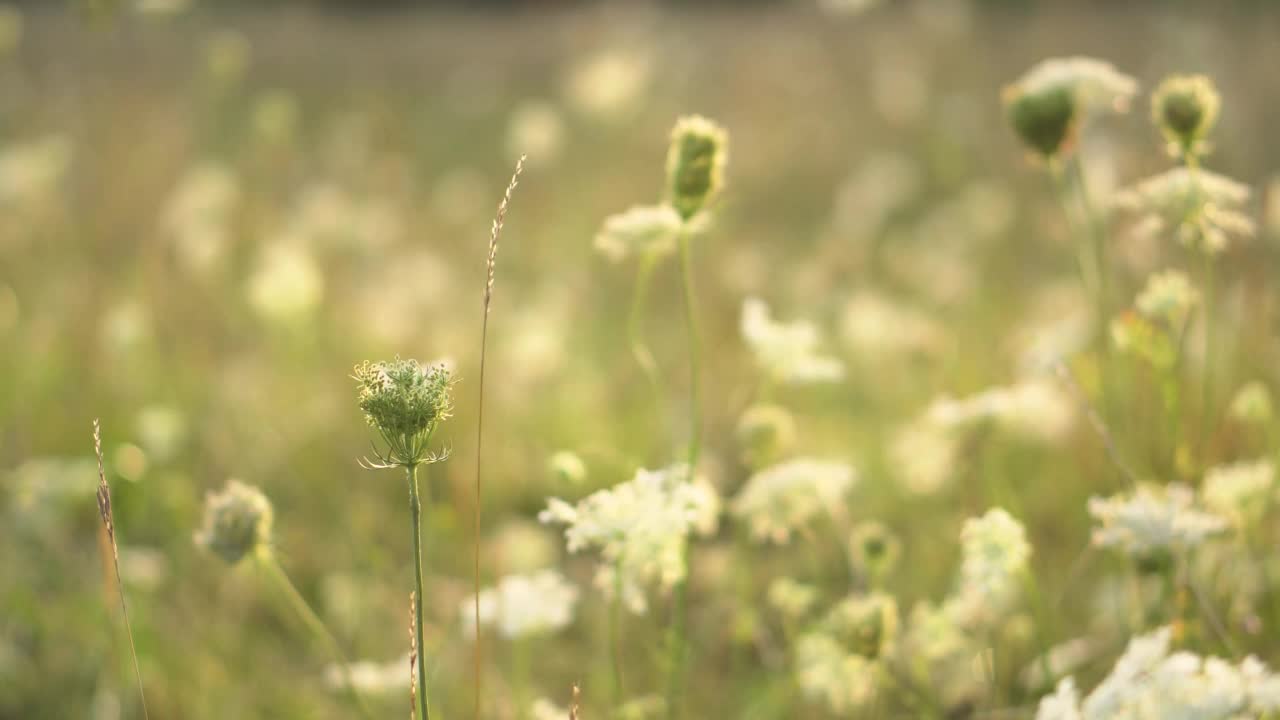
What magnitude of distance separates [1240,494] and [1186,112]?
465mm

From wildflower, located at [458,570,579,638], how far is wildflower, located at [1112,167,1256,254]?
0.75m

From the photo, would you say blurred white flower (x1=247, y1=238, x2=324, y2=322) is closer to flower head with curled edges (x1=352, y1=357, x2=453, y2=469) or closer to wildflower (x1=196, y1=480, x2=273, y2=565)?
wildflower (x1=196, y1=480, x2=273, y2=565)

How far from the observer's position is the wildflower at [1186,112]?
1184mm

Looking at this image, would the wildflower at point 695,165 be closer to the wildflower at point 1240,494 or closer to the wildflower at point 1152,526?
the wildflower at point 1152,526

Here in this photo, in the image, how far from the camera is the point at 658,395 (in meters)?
1.36

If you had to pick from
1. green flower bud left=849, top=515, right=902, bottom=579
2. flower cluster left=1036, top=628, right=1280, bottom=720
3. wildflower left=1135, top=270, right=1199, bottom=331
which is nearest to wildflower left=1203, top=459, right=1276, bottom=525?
Answer: wildflower left=1135, top=270, right=1199, bottom=331

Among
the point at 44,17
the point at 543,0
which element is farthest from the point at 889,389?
the point at 543,0

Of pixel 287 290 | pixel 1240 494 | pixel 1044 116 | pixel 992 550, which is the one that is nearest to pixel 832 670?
pixel 992 550

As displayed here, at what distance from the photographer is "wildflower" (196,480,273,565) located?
1.12m

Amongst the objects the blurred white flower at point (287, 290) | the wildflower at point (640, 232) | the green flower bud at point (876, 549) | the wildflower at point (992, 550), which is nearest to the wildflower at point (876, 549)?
the green flower bud at point (876, 549)

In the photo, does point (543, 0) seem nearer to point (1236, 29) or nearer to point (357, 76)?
point (357, 76)

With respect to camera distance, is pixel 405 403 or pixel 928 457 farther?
pixel 928 457

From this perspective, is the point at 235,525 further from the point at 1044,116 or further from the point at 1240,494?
the point at 1240,494

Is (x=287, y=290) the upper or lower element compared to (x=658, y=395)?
upper
